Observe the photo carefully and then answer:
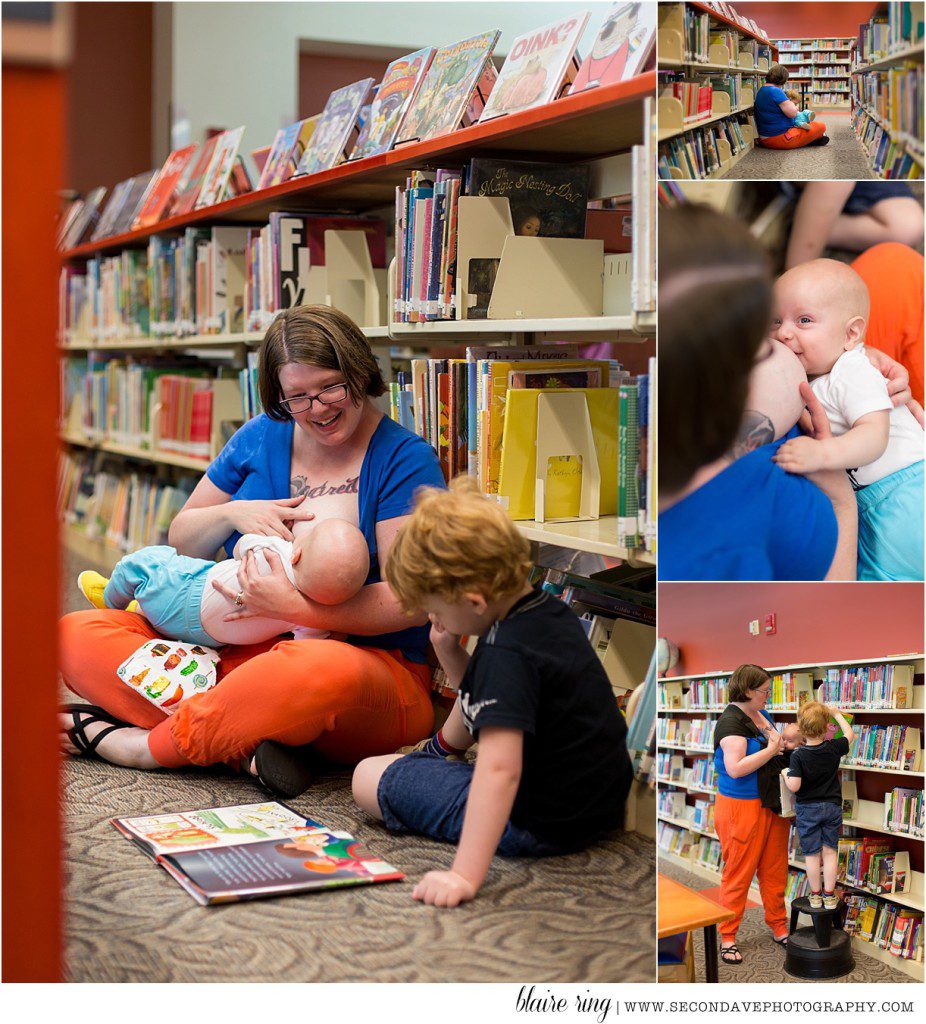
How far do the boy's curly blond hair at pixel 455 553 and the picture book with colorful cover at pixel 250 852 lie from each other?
17.5 inches

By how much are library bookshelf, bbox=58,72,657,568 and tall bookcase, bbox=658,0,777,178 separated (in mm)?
40

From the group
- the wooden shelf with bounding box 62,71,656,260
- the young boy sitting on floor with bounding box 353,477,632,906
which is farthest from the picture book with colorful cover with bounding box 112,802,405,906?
the wooden shelf with bounding box 62,71,656,260

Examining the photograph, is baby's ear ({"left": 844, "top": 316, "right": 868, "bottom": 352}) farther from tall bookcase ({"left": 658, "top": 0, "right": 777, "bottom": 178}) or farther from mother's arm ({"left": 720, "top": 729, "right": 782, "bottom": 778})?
mother's arm ({"left": 720, "top": 729, "right": 782, "bottom": 778})

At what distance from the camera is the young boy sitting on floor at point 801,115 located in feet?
5.31

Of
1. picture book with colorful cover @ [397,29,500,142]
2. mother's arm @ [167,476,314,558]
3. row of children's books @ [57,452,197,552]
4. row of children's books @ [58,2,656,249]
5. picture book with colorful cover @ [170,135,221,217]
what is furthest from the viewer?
row of children's books @ [57,452,197,552]

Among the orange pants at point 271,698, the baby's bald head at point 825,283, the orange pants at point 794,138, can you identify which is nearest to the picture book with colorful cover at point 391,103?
the orange pants at point 271,698

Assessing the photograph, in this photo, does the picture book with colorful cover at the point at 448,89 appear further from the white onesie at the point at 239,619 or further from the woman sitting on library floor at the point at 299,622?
the white onesie at the point at 239,619

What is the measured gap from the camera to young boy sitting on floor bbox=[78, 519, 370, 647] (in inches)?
85.4

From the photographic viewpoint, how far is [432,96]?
9.18ft

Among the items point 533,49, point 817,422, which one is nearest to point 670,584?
point 817,422

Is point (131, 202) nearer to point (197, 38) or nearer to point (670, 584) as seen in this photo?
point (197, 38)

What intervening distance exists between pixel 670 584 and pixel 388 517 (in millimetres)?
810

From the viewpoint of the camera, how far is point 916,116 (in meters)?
1.56
